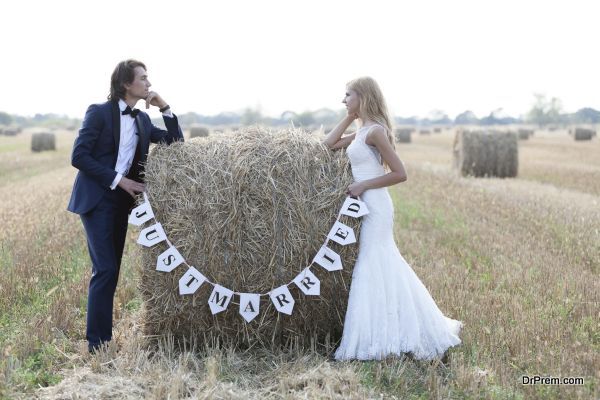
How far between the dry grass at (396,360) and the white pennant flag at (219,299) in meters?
0.31

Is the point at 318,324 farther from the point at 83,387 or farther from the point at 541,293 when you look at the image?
the point at 541,293

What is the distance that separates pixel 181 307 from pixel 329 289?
1.10m

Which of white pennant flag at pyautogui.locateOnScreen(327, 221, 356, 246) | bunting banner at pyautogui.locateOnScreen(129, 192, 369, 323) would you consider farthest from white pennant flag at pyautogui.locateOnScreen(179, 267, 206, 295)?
white pennant flag at pyautogui.locateOnScreen(327, 221, 356, 246)

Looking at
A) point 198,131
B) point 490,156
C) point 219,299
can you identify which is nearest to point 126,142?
point 219,299

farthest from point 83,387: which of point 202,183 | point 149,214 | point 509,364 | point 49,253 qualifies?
point 49,253

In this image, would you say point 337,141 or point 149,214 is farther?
point 337,141

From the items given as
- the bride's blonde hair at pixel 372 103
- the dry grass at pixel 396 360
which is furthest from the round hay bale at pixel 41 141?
the bride's blonde hair at pixel 372 103

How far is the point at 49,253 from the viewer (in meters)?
7.00

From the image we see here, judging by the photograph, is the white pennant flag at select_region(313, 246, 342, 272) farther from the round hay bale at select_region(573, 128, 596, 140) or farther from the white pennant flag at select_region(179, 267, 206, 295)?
the round hay bale at select_region(573, 128, 596, 140)

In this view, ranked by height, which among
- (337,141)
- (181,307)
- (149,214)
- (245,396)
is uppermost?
(337,141)

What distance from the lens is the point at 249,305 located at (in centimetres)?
469

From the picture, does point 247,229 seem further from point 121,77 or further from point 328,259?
point 121,77

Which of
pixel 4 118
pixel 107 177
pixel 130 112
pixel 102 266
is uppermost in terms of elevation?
pixel 130 112

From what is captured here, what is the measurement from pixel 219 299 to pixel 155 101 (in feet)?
5.29
